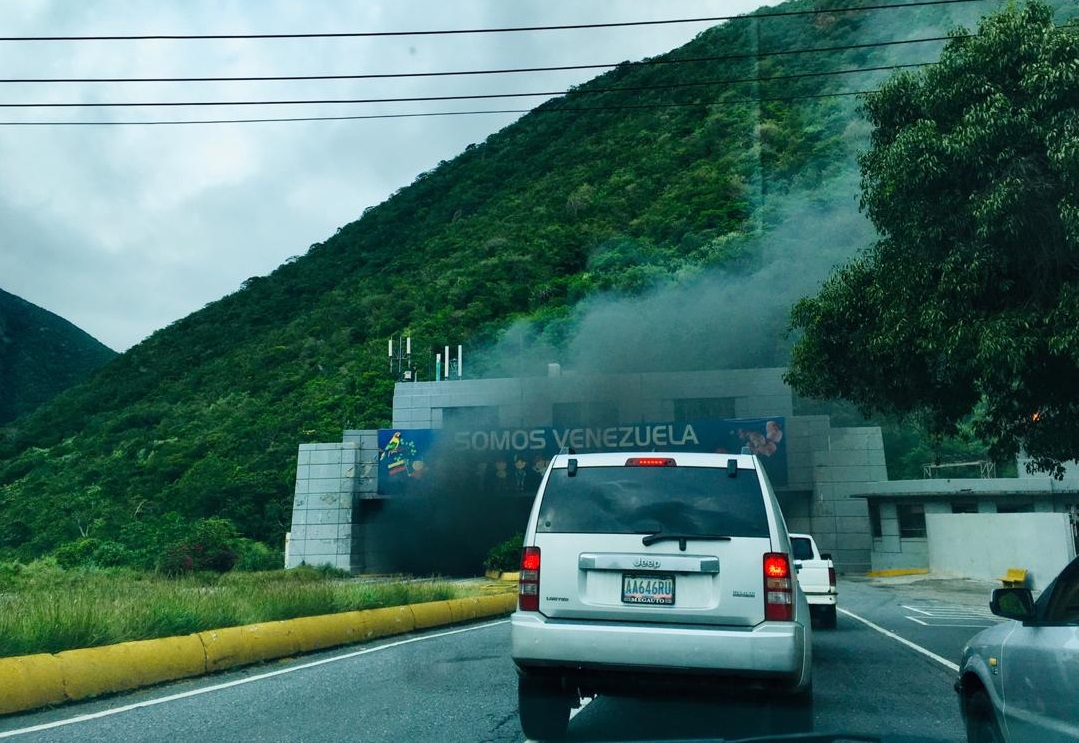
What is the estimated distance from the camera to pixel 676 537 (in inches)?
226

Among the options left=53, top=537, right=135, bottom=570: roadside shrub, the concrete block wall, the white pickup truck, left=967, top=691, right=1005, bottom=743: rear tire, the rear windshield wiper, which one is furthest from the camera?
the concrete block wall

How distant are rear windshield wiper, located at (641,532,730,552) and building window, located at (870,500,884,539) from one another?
111 ft

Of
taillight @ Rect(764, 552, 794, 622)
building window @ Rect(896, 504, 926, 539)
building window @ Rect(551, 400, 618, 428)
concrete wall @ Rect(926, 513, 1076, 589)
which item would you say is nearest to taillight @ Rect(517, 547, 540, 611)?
taillight @ Rect(764, 552, 794, 622)

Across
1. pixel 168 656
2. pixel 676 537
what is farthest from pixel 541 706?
pixel 168 656

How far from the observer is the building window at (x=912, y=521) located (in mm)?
35781

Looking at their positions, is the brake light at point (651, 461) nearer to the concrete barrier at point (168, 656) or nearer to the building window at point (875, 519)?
the concrete barrier at point (168, 656)

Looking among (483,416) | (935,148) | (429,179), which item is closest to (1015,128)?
(935,148)

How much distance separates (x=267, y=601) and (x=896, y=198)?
9.47m

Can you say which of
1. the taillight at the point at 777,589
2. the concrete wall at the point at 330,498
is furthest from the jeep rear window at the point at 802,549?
the concrete wall at the point at 330,498

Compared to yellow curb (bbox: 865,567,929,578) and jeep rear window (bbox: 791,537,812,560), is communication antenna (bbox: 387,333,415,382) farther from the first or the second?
jeep rear window (bbox: 791,537,812,560)

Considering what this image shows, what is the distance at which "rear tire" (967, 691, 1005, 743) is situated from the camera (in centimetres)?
441

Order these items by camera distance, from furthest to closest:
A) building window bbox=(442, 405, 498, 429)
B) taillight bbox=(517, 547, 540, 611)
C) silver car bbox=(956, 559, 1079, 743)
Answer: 1. building window bbox=(442, 405, 498, 429)
2. taillight bbox=(517, 547, 540, 611)
3. silver car bbox=(956, 559, 1079, 743)

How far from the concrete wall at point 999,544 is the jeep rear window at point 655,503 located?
2311 centimetres

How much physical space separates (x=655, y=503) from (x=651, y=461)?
11.9 inches
